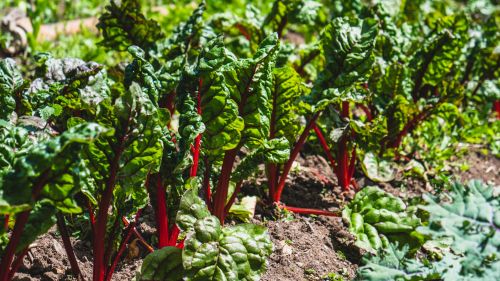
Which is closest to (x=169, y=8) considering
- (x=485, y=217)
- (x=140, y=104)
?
(x=140, y=104)

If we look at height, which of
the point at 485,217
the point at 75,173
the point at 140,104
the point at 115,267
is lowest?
the point at 115,267

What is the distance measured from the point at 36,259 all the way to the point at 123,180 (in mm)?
612

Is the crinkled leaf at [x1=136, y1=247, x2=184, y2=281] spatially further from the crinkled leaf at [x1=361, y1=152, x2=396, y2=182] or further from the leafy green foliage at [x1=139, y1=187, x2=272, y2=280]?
the crinkled leaf at [x1=361, y1=152, x2=396, y2=182]

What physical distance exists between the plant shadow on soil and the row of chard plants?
9cm

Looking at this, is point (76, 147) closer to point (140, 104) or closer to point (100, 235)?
point (140, 104)

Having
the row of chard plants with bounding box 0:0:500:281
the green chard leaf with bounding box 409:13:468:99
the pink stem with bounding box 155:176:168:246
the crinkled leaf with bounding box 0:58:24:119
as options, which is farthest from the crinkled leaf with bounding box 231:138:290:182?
the green chard leaf with bounding box 409:13:468:99

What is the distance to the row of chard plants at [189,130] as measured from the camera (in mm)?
1983

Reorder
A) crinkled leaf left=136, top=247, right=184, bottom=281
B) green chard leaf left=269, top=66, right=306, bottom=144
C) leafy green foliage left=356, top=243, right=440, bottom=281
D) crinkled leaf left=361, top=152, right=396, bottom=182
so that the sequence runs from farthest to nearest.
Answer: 1. crinkled leaf left=361, top=152, right=396, bottom=182
2. green chard leaf left=269, top=66, right=306, bottom=144
3. crinkled leaf left=136, top=247, right=184, bottom=281
4. leafy green foliage left=356, top=243, right=440, bottom=281

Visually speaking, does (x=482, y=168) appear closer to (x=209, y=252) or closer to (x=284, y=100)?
(x=284, y=100)

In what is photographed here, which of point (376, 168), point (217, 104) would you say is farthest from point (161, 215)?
point (376, 168)

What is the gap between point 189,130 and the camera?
225 cm

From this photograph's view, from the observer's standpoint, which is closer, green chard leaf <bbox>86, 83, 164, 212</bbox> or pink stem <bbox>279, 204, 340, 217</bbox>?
green chard leaf <bbox>86, 83, 164, 212</bbox>

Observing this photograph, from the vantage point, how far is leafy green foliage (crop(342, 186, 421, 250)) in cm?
253

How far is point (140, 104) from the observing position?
2.01m
